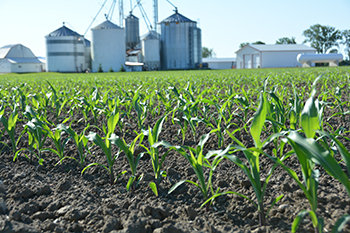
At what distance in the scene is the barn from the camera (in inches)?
1898

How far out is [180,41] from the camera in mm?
44969

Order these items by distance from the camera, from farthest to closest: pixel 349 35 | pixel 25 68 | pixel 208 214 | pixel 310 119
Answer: pixel 349 35 < pixel 25 68 < pixel 208 214 < pixel 310 119

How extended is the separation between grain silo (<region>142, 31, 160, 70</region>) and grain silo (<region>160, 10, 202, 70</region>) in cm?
177

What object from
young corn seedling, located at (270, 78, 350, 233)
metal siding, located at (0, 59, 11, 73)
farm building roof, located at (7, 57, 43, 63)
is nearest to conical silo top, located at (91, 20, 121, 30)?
farm building roof, located at (7, 57, 43, 63)

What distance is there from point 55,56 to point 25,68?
11845mm

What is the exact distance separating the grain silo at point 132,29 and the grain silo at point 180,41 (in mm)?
6374

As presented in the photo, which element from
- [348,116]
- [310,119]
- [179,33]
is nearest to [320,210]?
[310,119]

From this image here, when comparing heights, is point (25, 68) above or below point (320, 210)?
above

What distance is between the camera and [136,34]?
50.8 m

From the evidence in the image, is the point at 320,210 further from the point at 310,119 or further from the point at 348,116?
the point at 348,116

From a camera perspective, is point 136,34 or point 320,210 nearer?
point 320,210

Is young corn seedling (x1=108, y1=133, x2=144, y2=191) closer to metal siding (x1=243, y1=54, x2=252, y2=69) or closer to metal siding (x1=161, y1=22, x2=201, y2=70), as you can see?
metal siding (x1=161, y1=22, x2=201, y2=70)

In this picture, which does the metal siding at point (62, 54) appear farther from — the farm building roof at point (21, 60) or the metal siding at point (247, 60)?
the metal siding at point (247, 60)

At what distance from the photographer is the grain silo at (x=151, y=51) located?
145 ft
